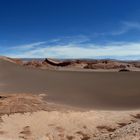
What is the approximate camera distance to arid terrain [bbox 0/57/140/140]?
14.7 meters

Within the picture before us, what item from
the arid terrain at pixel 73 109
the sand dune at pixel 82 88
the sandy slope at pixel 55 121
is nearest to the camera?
the sandy slope at pixel 55 121

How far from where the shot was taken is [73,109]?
64.7 ft

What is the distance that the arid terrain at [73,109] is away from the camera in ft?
48.3

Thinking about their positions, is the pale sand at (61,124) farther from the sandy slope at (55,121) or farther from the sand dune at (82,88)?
the sand dune at (82,88)

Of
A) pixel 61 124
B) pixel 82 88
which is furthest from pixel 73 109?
pixel 82 88

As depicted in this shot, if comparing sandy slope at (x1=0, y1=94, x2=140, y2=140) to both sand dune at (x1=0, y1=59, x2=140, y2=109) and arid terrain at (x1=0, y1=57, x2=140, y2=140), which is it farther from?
sand dune at (x1=0, y1=59, x2=140, y2=109)

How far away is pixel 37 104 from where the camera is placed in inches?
784

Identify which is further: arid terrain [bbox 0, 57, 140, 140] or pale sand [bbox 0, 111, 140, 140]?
arid terrain [bbox 0, 57, 140, 140]

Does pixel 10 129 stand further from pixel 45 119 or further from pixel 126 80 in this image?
pixel 126 80

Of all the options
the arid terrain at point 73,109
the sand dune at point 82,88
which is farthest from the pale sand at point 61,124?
the sand dune at point 82,88

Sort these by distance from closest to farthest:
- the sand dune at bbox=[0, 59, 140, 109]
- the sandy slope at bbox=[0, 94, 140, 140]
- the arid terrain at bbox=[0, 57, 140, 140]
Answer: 1. the sandy slope at bbox=[0, 94, 140, 140]
2. the arid terrain at bbox=[0, 57, 140, 140]
3. the sand dune at bbox=[0, 59, 140, 109]

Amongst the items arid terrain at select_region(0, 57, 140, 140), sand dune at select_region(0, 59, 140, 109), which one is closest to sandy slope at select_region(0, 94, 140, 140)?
arid terrain at select_region(0, 57, 140, 140)

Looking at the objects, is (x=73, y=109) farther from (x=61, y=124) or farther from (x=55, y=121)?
(x=61, y=124)

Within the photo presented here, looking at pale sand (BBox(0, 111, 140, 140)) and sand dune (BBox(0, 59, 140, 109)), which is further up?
sand dune (BBox(0, 59, 140, 109))
